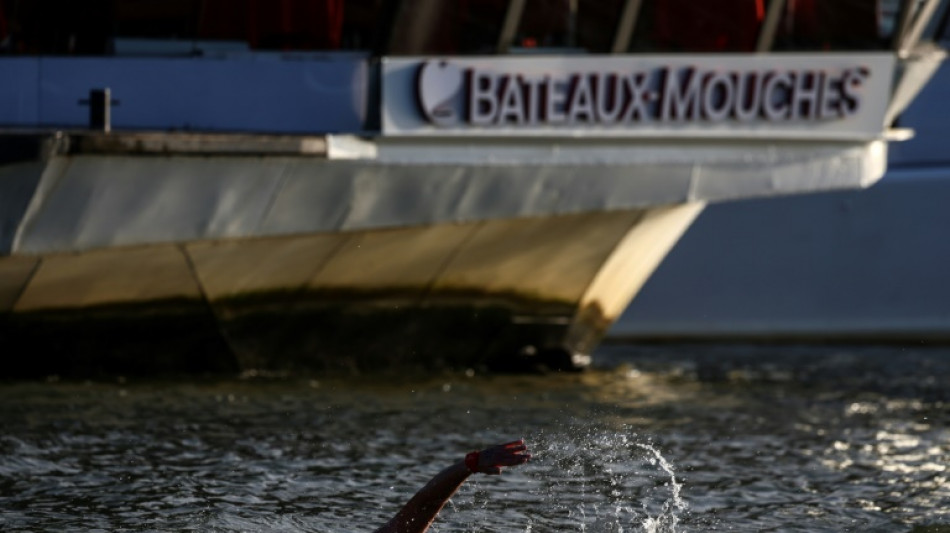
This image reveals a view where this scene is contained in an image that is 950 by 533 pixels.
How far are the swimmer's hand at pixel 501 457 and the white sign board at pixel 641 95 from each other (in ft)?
26.5

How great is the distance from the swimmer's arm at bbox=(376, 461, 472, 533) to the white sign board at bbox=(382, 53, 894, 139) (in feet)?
23.9

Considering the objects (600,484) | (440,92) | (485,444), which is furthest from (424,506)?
(440,92)

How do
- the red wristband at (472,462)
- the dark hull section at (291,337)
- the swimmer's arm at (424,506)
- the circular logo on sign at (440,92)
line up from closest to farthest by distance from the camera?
the red wristband at (472,462), the swimmer's arm at (424,506), the circular logo on sign at (440,92), the dark hull section at (291,337)

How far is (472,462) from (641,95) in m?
8.78

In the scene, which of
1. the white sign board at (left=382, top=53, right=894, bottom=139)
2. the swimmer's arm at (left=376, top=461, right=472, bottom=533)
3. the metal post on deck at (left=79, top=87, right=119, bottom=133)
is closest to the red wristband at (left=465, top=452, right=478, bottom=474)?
the swimmer's arm at (left=376, top=461, right=472, bottom=533)

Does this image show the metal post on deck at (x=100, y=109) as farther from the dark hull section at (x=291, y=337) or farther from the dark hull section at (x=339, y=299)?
the dark hull section at (x=291, y=337)

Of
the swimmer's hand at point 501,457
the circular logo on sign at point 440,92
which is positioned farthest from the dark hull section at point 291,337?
the swimmer's hand at point 501,457

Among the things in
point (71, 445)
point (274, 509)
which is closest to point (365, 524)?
point (274, 509)

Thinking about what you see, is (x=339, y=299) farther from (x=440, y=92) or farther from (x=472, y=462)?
(x=472, y=462)

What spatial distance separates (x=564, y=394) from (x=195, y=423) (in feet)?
11.9

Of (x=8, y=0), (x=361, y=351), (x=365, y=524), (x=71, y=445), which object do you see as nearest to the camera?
(x=365, y=524)

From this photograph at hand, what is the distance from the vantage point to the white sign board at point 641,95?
55.3ft

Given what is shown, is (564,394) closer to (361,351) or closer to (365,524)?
(361,351)

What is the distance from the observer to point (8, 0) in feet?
55.9
